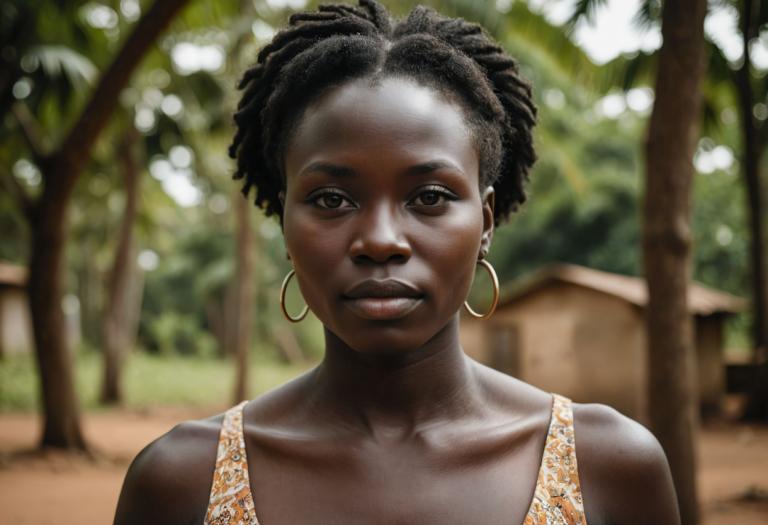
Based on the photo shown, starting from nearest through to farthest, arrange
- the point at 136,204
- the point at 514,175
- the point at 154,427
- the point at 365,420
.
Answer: the point at 365,420
the point at 514,175
the point at 154,427
the point at 136,204

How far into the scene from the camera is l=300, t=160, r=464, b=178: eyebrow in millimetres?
1482

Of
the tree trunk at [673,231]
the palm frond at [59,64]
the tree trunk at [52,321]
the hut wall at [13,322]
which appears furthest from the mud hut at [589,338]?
the hut wall at [13,322]

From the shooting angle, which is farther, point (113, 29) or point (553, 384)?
point (553, 384)

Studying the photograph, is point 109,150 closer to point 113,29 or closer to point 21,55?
point 113,29

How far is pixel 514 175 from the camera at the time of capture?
6.22 feet

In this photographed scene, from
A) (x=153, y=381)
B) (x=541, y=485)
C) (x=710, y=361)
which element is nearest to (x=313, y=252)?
(x=541, y=485)

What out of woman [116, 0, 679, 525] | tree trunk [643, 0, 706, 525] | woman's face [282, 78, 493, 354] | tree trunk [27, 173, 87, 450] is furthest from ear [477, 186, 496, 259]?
tree trunk [27, 173, 87, 450]

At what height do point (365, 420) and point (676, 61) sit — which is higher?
point (676, 61)

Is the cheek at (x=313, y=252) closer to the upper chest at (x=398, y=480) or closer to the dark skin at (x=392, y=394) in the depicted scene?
the dark skin at (x=392, y=394)

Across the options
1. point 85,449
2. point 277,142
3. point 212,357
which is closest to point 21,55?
point 85,449

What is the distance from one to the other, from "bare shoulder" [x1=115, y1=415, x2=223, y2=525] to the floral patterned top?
0.03 m

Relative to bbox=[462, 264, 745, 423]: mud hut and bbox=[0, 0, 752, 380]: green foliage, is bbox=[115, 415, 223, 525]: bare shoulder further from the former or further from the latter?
bbox=[462, 264, 745, 423]: mud hut

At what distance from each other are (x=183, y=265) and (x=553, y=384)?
22.2 m

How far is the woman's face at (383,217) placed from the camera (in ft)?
4.75
